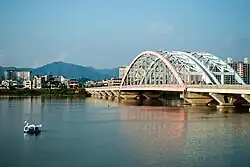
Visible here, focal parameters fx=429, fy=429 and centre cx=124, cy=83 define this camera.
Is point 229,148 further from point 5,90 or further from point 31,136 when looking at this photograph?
point 5,90

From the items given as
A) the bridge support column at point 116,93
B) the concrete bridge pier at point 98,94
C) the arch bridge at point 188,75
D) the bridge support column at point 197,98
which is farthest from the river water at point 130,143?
the concrete bridge pier at point 98,94

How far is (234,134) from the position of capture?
24609 mm

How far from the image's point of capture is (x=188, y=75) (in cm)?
5225

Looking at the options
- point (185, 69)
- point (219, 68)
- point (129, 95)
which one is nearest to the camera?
point (219, 68)

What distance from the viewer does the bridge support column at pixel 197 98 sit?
48.1m

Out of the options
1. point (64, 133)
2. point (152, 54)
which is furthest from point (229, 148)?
point (152, 54)

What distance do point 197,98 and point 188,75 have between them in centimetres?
480

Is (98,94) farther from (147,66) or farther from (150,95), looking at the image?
(147,66)

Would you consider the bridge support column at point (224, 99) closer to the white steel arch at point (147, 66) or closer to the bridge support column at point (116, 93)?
the white steel arch at point (147, 66)

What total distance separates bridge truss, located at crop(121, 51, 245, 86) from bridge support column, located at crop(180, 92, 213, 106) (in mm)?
1766

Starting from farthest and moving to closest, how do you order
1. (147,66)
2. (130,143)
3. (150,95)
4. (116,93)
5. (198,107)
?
1. (116,93)
2. (150,95)
3. (147,66)
4. (198,107)
5. (130,143)

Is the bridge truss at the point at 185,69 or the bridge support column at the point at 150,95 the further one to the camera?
Answer: the bridge support column at the point at 150,95

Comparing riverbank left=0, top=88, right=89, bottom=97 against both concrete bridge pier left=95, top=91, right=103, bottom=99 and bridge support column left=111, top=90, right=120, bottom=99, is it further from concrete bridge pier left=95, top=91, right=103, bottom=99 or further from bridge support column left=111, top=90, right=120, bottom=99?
bridge support column left=111, top=90, right=120, bottom=99

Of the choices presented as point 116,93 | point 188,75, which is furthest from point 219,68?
point 116,93
